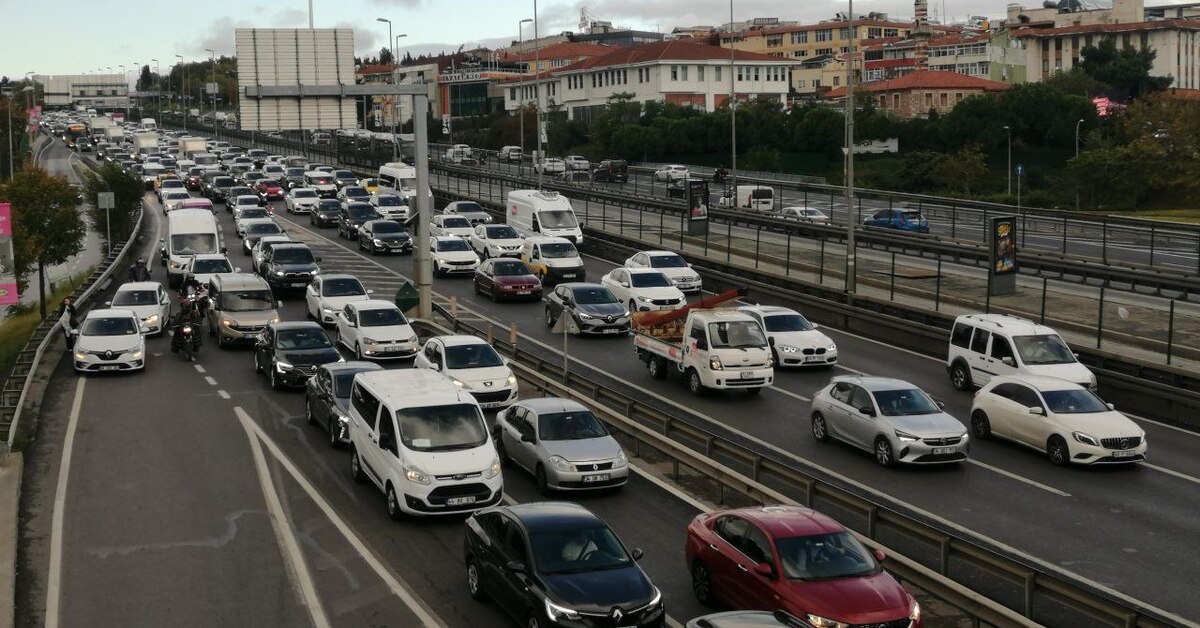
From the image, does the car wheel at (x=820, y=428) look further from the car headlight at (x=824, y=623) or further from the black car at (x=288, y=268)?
the black car at (x=288, y=268)

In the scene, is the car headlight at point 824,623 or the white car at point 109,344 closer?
the car headlight at point 824,623

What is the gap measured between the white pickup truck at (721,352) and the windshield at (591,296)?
6.39 meters

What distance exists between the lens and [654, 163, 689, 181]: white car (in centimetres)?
8970

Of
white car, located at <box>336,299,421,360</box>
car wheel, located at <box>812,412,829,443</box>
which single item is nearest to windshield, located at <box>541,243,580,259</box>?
white car, located at <box>336,299,421,360</box>

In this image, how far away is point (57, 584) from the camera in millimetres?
16156

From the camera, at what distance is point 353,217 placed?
5653 cm

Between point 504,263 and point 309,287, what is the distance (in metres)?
6.64

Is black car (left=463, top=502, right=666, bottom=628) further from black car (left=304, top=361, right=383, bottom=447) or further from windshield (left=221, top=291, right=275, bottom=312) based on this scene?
windshield (left=221, top=291, right=275, bottom=312)

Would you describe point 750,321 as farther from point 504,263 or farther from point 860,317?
point 504,263

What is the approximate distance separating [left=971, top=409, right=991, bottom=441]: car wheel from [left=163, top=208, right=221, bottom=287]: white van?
95.9 feet

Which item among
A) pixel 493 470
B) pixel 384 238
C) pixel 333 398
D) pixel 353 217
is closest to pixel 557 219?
pixel 384 238

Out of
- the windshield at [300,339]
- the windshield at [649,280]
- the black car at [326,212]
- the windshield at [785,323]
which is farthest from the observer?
the black car at [326,212]

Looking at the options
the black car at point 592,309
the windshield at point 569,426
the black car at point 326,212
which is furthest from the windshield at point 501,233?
the windshield at point 569,426

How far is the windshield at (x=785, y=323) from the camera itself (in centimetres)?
3150
